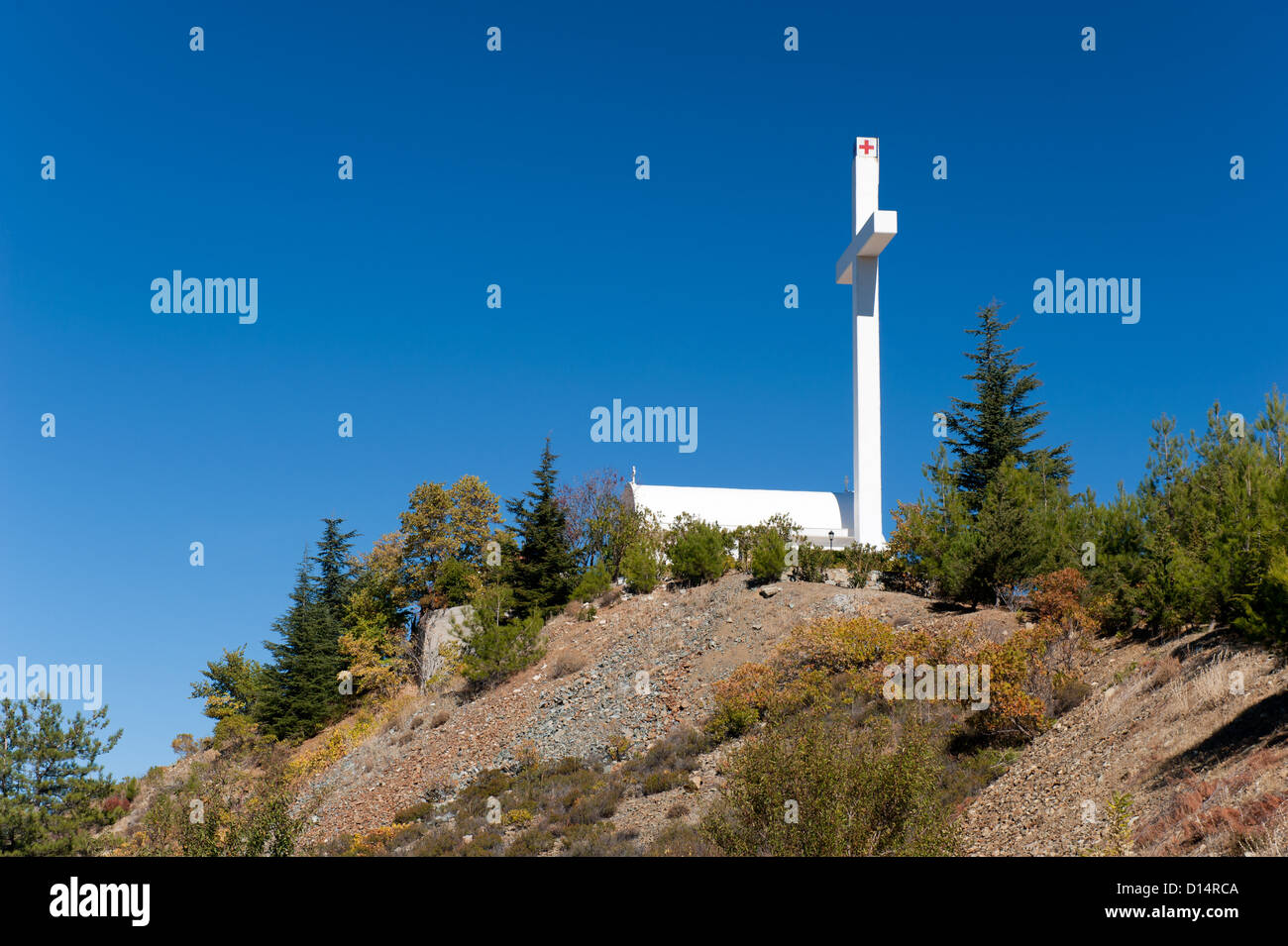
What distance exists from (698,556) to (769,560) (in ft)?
10.6

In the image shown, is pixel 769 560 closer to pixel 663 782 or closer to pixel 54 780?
pixel 663 782

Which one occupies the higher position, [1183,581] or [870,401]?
[870,401]

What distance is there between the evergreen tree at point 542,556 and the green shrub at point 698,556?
449 centimetres

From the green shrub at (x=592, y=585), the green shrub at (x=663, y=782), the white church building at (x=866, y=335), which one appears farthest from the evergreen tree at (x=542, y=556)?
the green shrub at (x=663, y=782)

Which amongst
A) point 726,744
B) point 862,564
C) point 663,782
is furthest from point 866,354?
point 663,782

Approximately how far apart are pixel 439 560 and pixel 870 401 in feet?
56.8

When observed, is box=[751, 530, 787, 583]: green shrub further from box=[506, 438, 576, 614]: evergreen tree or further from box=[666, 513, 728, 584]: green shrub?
box=[506, 438, 576, 614]: evergreen tree

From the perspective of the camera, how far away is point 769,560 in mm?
28109

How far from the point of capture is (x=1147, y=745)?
41.3 ft

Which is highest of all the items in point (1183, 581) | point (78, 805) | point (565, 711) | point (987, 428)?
point (987, 428)

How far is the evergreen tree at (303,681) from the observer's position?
33.8 metres
